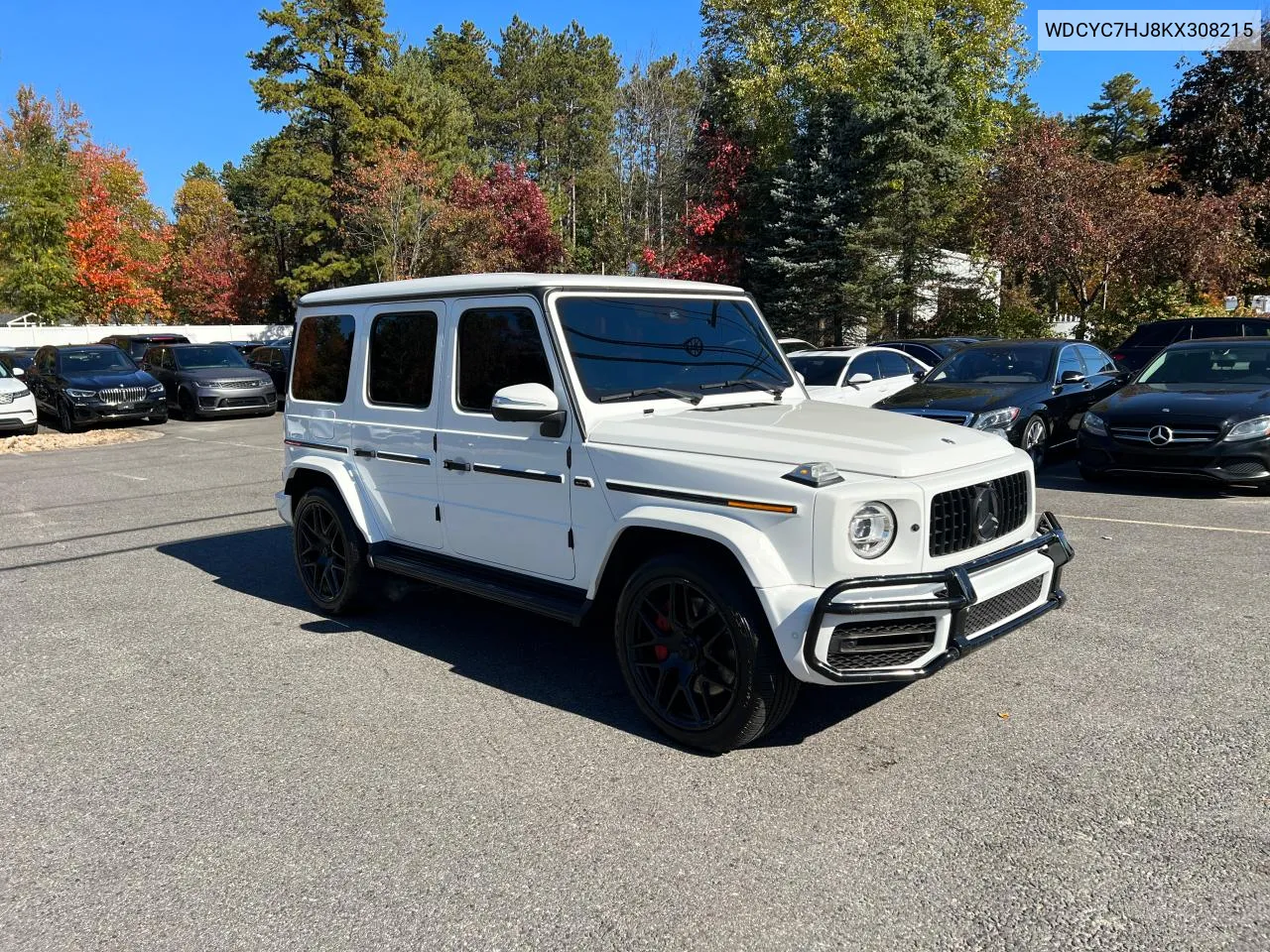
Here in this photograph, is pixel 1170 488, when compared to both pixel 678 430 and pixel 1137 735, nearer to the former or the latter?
pixel 1137 735

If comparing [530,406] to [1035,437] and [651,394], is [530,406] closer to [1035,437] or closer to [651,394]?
[651,394]

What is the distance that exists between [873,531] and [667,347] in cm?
161

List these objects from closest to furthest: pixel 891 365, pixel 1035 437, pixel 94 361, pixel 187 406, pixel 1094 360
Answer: pixel 1035 437 → pixel 1094 360 → pixel 891 365 → pixel 94 361 → pixel 187 406

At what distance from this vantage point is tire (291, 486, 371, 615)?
18.4 ft

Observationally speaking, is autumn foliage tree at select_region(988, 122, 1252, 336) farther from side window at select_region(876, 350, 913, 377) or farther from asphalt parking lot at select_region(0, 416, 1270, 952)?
asphalt parking lot at select_region(0, 416, 1270, 952)

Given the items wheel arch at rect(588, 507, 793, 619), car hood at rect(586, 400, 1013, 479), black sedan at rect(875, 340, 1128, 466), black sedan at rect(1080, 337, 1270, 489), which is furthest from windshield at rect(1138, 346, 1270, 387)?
wheel arch at rect(588, 507, 793, 619)

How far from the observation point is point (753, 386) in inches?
189

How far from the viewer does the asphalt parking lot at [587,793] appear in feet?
9.18

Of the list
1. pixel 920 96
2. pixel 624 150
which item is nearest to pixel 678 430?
pixel 920 96

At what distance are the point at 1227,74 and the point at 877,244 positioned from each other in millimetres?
12220

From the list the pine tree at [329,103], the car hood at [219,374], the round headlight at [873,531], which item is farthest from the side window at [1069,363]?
the pine tree at [329,103]

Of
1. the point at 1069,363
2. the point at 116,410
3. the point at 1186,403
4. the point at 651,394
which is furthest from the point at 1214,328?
the point at 116,410

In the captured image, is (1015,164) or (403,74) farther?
(403,74)

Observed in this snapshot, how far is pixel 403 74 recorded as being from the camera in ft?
148
